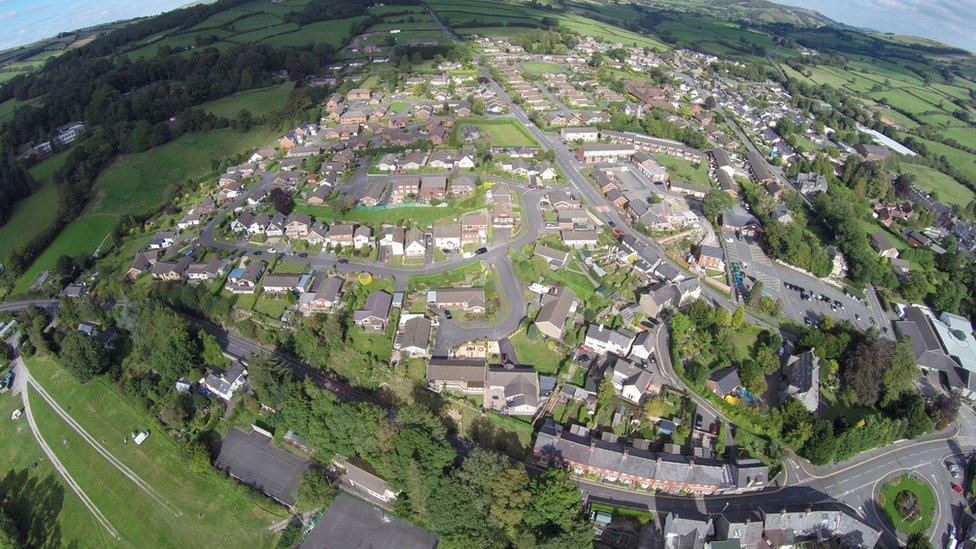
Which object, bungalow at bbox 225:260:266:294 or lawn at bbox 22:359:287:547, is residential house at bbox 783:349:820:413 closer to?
lawn at bbox 22:359:287:547

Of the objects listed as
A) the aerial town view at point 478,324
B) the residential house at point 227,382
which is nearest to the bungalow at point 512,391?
the aerial town view at point 478,324

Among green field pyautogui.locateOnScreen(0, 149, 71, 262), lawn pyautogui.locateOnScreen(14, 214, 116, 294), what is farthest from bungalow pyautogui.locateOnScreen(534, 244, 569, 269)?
green field pyautogui.locateOnScreen(0, 149, 71, 262)

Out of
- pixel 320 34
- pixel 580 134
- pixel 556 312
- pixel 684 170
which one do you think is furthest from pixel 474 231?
pixel 320 34

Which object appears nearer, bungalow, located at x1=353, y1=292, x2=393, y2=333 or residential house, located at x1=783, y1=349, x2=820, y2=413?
residential house, located at x1=783, y1=349, x2=820, y2=413

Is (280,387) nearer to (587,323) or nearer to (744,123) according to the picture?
(587,323)

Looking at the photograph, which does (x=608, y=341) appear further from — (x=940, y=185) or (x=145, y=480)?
(x=940, y=185)

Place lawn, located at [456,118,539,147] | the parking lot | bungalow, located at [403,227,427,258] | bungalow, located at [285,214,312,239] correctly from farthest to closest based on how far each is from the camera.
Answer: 1. lawn, located at [456,118,539,147]
2. bungalow, located at [285,214,312,239]
3. bungalow, located at [403,227,427,258]
4. the parking lot
